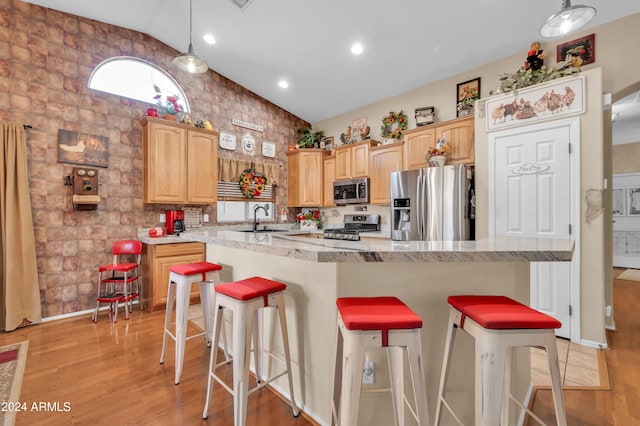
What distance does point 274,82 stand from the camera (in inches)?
178

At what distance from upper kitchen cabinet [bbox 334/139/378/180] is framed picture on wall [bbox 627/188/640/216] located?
577cm

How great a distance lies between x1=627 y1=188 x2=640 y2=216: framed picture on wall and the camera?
576cm

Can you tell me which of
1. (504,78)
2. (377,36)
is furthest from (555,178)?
(377,36)

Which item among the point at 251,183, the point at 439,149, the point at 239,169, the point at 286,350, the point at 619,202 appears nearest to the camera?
the point at 286,350

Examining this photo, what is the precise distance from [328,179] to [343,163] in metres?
0.44

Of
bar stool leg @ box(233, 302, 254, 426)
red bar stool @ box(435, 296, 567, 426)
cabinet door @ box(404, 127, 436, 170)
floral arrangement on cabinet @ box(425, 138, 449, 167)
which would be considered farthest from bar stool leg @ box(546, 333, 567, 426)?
cabinet door @ box(404, 127, 436, 170)

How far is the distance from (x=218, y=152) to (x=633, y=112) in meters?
6.89

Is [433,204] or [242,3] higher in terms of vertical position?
[242,3]

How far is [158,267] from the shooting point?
3.43 m

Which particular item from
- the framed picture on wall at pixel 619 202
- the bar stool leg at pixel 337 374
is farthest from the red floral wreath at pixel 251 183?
the framed picture on wall at pixel 619 202

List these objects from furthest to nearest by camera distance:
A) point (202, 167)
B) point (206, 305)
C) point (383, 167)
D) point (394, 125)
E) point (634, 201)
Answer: point (634, 201), point (394, 125), point (383, 167), point (202, 167), point (206, 305)

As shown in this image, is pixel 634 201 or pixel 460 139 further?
pixel 634 201

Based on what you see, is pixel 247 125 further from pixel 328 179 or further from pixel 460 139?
pixel 460 139

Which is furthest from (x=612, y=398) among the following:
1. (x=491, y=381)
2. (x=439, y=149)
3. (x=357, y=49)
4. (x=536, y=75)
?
(x=357, y=49)
